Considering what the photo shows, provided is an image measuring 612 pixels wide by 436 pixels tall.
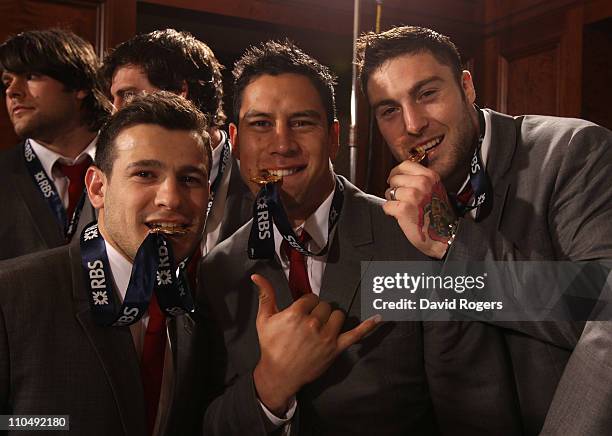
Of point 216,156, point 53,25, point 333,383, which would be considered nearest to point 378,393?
point 333,383

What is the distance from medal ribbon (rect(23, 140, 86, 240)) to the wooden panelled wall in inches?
17.8

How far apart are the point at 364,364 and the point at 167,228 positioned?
1.00 feet

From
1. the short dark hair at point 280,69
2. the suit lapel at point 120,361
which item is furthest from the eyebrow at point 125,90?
the suit lapel at point 120,361

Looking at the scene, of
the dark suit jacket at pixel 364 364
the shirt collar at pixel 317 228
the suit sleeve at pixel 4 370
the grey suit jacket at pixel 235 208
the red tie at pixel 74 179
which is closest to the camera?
the suit sleeve at pixel 4 370

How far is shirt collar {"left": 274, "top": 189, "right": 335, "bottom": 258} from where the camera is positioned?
889mm

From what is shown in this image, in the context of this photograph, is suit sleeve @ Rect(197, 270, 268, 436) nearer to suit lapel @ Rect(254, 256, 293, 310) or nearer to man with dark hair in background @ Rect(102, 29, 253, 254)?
suit lapel @ Rect(254, 256, 293, 310)

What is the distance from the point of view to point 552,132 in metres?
0.84

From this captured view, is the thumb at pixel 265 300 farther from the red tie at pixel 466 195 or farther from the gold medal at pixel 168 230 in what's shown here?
the red tie at pixel 466 195

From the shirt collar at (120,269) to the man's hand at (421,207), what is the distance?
1.07 feet

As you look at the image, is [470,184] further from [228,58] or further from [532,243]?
[228,58]

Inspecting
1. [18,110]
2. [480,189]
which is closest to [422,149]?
[480,189]

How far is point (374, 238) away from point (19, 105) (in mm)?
813

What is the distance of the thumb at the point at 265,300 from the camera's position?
761mm

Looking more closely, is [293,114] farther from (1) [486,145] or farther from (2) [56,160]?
(2) [56,160]
